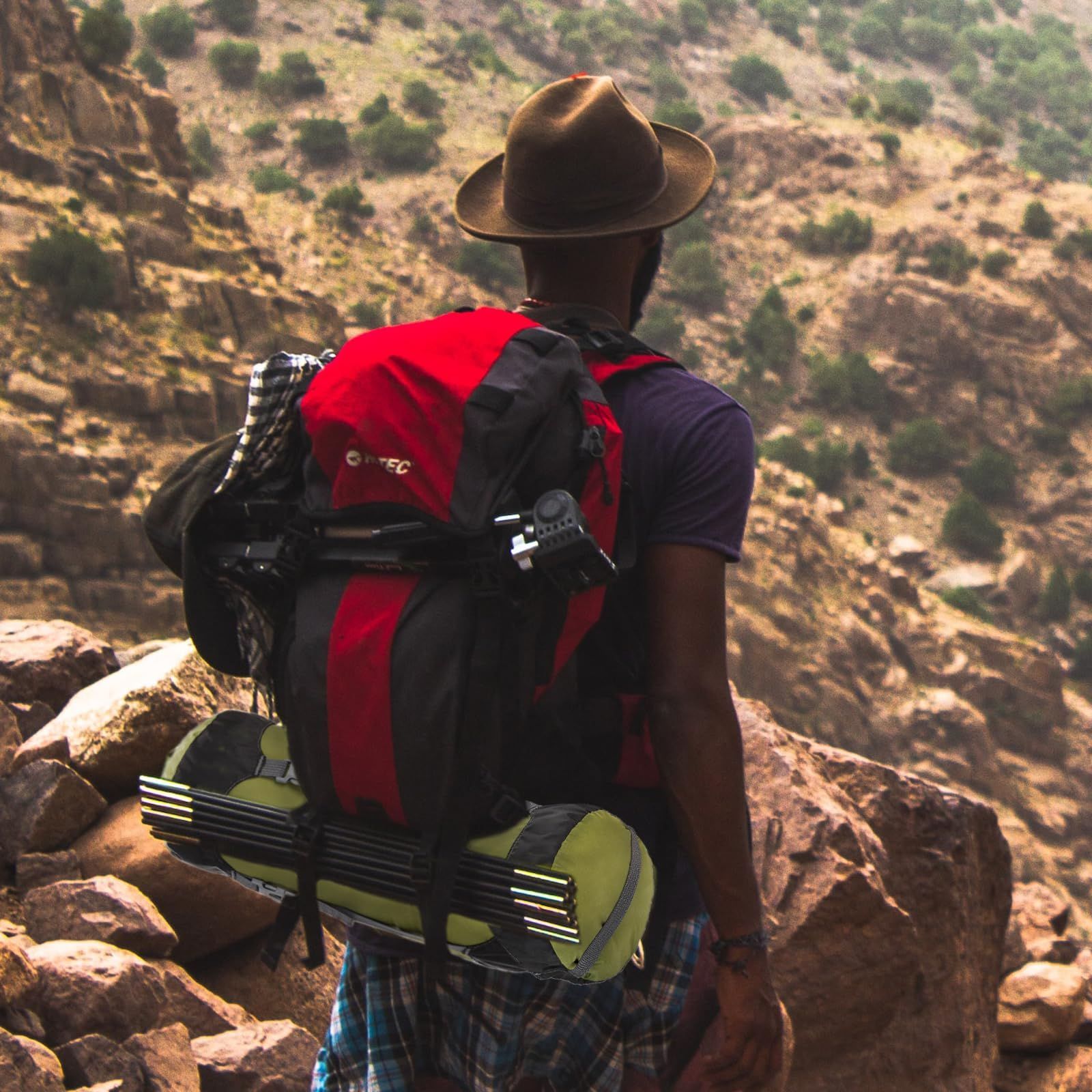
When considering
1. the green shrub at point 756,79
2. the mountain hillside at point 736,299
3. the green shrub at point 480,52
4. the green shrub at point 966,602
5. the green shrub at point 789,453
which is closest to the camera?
the mountain hillside at point 736,299

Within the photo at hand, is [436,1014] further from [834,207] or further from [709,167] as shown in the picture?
[834,207]

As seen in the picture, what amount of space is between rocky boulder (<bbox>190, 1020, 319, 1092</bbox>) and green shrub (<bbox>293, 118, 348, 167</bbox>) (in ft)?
188

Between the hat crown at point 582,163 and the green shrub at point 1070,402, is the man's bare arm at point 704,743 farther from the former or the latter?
the green shrub at point 1070,402

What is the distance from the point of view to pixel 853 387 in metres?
53.7

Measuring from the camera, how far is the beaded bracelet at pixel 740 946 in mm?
1742

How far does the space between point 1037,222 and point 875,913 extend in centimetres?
5642

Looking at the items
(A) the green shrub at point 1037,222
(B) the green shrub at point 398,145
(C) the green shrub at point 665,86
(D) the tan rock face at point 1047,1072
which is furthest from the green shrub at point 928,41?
(D) the tan rock face at point 1047,1072

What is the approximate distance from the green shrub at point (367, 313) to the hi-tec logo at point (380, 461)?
137ft

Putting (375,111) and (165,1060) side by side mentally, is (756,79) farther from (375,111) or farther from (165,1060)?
(165,1060)

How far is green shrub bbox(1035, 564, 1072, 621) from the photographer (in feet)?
150

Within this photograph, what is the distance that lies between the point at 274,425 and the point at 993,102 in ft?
327

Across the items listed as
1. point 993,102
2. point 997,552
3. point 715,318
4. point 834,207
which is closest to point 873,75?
point 993,102

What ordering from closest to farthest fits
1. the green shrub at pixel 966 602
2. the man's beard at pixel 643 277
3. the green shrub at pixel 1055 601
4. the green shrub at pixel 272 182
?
the man's beard at pixel 643 277
the green shrub at pixel 966 602
the green shrub at pixel 1055 601
the green shrub at pixel 272 182

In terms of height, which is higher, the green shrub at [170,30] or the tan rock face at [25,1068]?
the tan rock face at [25,1068]
